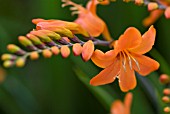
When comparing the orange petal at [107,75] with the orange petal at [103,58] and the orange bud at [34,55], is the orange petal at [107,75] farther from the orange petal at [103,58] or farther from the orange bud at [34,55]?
the orange bud at [34,55]

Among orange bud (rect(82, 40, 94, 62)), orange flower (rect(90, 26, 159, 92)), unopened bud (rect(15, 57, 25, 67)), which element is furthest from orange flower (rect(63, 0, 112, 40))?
unopened bud (rect(15, 57, 25, 67))

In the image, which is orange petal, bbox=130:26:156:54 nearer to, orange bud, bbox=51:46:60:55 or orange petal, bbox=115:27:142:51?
orange petal, bbox=115:27:142:51

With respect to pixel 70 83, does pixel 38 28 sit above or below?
above

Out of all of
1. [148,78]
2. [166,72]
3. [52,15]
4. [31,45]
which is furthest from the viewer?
[52,15]

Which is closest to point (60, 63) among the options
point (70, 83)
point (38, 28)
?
point (70, 83)

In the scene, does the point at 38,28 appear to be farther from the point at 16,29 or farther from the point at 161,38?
the point at 16,29

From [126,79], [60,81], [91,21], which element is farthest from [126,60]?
[60,81]

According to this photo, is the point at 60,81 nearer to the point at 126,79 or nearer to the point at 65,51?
the point at 126,79
